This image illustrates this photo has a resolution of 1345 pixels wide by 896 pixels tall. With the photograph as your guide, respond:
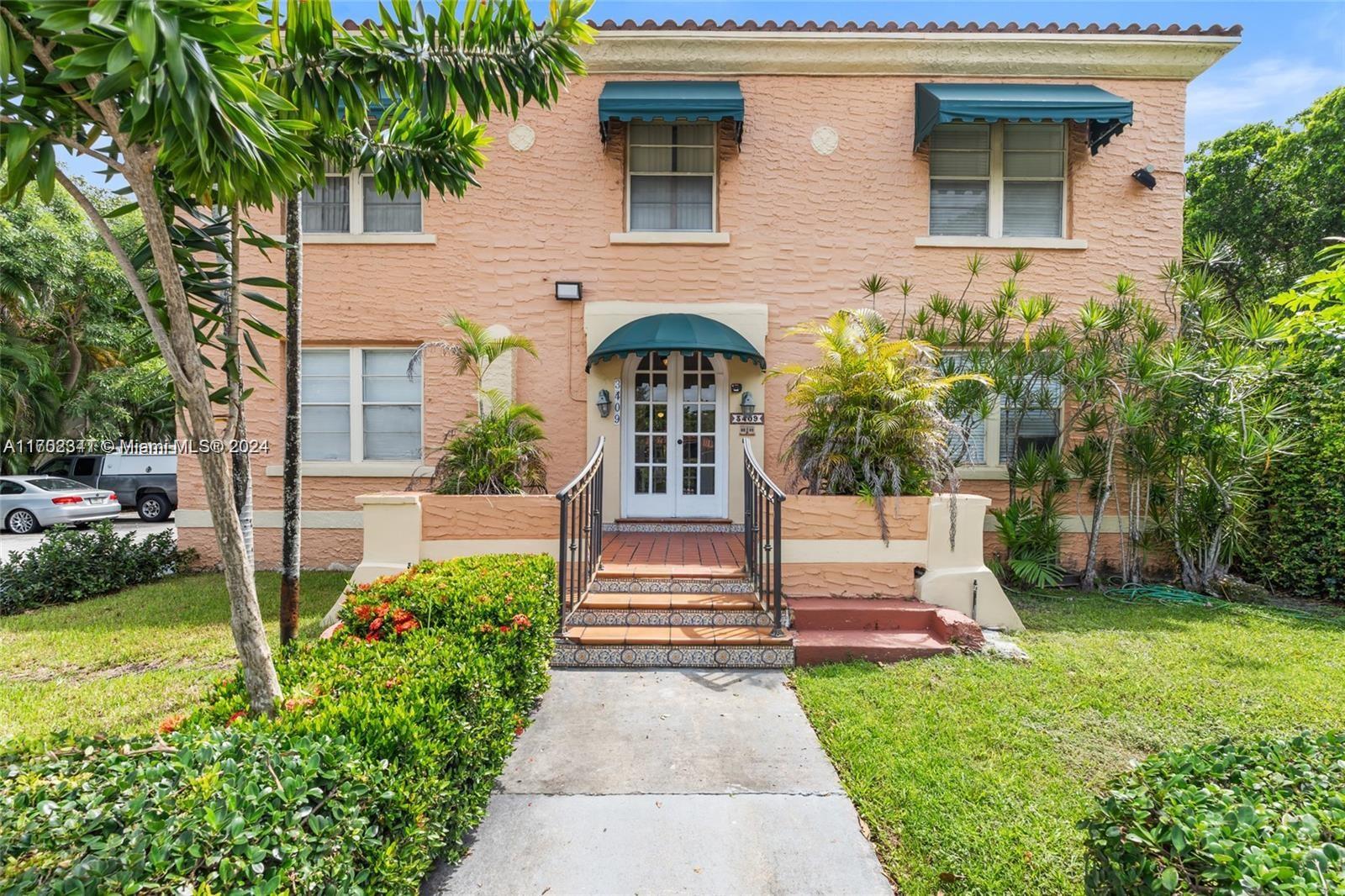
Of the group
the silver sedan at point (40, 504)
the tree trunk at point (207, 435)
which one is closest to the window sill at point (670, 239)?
the tree trunk at point (207, 435)

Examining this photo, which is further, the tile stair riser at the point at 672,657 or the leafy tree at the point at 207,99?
the tile stair riser at the point at 672,657

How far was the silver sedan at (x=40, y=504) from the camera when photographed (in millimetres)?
14234

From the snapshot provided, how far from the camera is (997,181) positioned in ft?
26.8

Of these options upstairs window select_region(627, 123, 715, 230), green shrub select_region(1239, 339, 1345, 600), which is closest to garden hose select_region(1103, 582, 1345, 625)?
green shrub select_region(1239, 339, 1345, 600)

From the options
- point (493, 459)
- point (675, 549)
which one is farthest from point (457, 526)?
point (675, 549)

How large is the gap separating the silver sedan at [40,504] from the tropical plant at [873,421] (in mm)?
17430

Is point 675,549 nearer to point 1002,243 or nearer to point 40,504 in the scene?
point 1002,243

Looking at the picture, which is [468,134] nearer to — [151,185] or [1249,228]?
[151,185]

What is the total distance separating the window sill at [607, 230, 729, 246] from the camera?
8.02m

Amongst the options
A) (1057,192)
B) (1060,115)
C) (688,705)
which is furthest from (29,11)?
(1057,192)

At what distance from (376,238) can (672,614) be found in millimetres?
6544

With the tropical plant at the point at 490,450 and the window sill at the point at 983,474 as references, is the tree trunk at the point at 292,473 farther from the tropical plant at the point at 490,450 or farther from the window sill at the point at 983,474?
the window sill at the point at 983,474

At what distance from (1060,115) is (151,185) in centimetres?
916

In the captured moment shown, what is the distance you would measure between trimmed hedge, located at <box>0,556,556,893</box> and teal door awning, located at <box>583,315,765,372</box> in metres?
4.44
